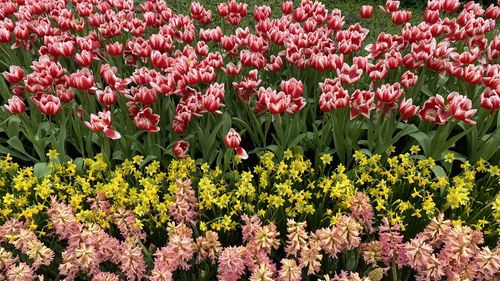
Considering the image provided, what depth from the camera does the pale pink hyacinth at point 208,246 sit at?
7.65ft

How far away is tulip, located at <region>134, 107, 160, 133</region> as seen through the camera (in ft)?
9.27

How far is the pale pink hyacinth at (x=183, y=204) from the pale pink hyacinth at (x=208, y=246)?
152mm

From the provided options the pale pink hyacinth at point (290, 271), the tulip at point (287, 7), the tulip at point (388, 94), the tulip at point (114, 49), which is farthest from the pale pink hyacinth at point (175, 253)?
the tulip at point (287, 7)

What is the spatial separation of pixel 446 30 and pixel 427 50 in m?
0.59

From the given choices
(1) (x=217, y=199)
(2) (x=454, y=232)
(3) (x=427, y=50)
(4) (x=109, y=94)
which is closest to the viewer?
(2) (x=454, y=232)

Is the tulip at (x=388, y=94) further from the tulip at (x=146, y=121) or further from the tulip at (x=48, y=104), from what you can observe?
the tulip at (x=48, y=104)

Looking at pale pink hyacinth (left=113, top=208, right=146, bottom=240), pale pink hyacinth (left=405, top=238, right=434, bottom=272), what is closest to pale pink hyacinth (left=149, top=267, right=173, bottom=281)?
pale pink hyacinth (left=113, top=208, right=146, bottom=240)

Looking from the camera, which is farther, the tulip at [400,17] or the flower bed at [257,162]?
the tulip at [400,17]

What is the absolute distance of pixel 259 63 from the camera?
3297 millimetres

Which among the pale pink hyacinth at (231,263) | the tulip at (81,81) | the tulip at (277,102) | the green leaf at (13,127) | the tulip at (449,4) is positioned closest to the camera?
the pale pink hyacinth at (231,263)

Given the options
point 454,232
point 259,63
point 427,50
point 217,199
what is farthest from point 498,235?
point 259,63

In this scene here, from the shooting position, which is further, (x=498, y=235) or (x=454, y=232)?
(x=498, y=235)

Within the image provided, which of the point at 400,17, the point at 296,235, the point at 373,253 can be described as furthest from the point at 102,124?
the point at 400,17

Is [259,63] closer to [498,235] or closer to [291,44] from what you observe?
[291,44]
